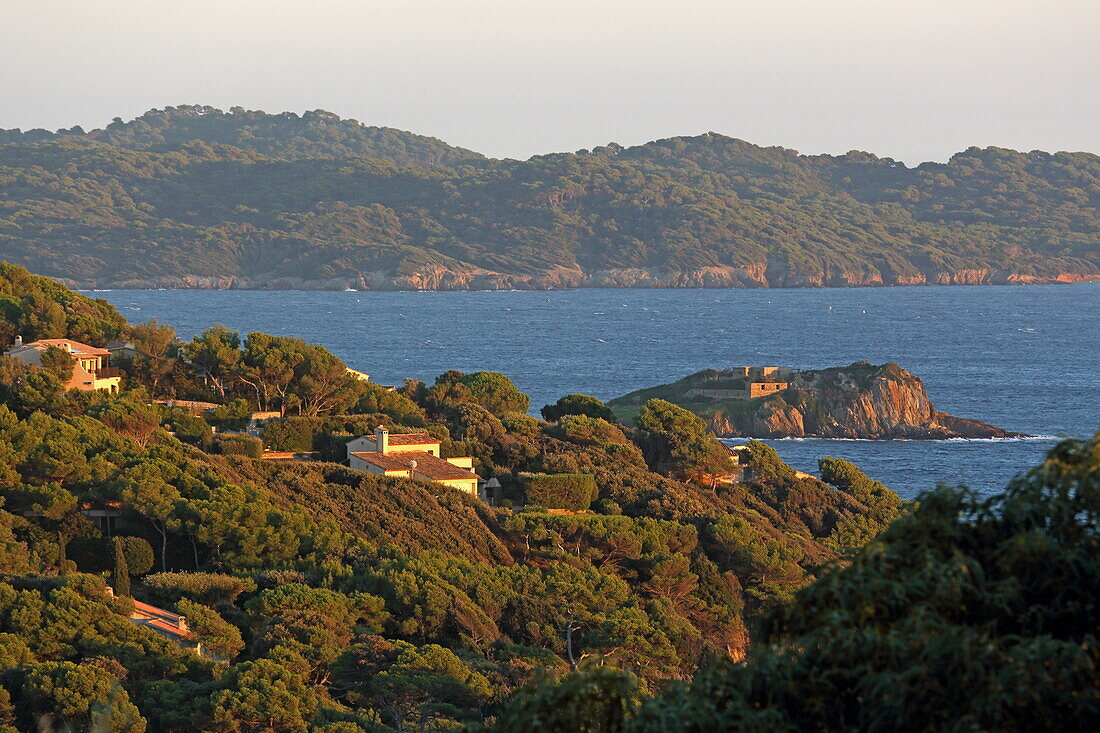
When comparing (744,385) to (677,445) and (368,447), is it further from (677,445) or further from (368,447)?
(368,447)

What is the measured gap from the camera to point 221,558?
107 feet

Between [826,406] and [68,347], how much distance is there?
4546cm

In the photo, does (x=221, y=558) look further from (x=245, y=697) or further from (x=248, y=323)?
(x=248, y=323)

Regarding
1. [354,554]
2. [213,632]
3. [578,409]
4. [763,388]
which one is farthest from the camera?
[763,388]

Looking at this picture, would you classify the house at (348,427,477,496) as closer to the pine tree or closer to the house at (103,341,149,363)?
the pine tree

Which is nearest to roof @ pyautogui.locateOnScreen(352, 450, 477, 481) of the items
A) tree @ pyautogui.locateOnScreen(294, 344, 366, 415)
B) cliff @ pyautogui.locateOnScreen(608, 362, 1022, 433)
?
tree @ pyautogui.locateOnScreen(294, 344, 366, 415)

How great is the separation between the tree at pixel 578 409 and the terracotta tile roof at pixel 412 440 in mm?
12866

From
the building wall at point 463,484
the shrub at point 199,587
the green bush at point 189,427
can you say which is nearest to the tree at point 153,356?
the green bush at point 189,427

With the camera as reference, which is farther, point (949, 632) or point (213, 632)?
point (213, 632)

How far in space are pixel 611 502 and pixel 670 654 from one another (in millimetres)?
12549

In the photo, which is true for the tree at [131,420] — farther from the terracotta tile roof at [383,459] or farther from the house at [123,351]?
the house at [123,351]

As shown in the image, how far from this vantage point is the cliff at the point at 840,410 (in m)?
80.6

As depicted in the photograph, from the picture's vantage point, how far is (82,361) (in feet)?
157

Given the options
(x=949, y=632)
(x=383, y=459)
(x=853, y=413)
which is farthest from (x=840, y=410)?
(x=949, y=632)
